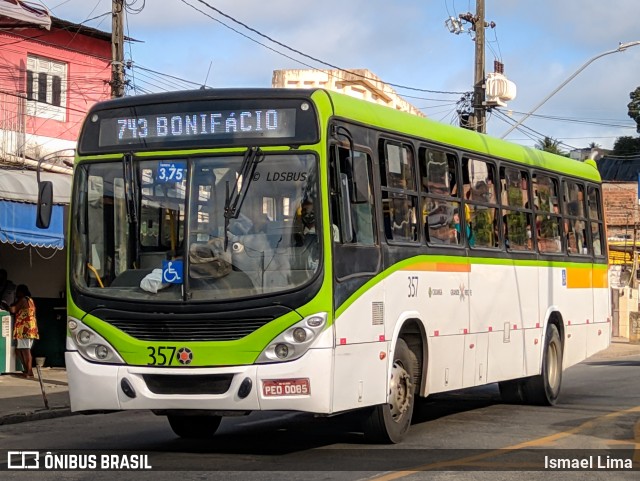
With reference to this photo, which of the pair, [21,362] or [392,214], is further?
[21,362]

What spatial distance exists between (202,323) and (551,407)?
24.8 ft

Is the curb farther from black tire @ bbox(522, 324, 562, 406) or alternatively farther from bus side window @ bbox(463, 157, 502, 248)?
black tire @ bbox(522, 324, 562, 406)

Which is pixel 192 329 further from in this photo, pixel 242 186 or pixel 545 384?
pixel 545 384

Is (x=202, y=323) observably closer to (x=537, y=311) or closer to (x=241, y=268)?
(x=241, y=268)

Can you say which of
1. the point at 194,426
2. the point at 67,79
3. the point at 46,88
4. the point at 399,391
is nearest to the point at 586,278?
the point at 399,391

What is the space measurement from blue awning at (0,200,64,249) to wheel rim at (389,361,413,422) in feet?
29.5

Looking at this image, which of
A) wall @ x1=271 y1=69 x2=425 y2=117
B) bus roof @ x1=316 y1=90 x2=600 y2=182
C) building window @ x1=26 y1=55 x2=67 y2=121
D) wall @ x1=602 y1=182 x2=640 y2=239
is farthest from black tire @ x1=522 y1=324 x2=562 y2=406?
wall @ x1=602 y1=182 x2=640 y2=239

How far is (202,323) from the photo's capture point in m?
9.70

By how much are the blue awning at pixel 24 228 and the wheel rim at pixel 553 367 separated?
839 cm

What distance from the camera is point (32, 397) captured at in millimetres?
17125

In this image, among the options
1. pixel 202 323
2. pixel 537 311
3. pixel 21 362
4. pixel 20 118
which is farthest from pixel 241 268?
pixel 20 118

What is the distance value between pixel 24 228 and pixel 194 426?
771cm

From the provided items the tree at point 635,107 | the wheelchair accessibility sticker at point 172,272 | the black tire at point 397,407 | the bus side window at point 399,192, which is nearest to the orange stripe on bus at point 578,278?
the bus side window at point 399,192

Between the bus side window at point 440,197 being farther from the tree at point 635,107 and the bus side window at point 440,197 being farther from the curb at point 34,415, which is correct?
the tree at point 635,107
